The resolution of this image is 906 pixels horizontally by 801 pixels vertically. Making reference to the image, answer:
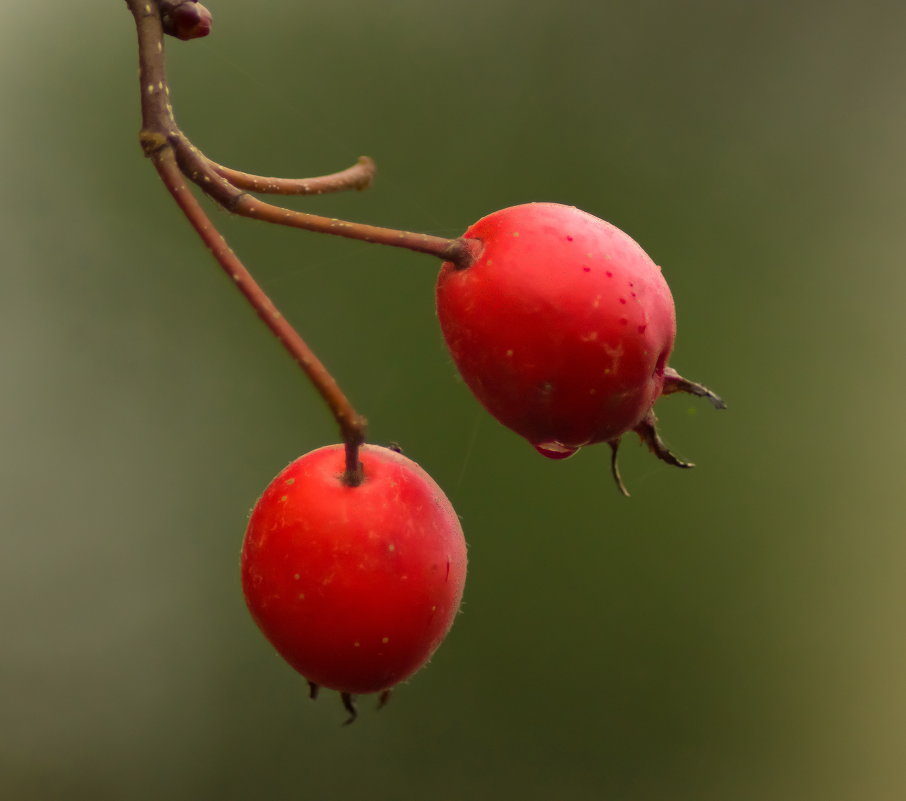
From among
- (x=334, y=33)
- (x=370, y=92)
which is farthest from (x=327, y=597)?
(x=334, y=33)

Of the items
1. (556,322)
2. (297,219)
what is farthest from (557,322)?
(297,219)

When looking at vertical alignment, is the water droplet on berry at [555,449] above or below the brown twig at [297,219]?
below

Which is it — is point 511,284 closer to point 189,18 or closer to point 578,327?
point 578,327

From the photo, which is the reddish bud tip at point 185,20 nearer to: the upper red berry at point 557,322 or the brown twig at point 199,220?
the brown twig at point 199,220

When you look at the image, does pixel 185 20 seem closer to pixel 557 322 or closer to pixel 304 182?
pixel 304 182

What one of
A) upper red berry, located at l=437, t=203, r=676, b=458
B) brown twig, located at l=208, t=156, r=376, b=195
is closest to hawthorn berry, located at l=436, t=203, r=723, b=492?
upper red berry, located at l=437, t=203, r=676, b=458

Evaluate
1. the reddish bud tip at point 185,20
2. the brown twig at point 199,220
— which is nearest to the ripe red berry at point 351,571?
the brown twig at point 199,220

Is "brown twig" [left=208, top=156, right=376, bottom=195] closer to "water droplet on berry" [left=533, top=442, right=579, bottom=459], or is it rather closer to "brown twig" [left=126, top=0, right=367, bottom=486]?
"brown twig" [left=126, top=0, right=367, bottom=486]
